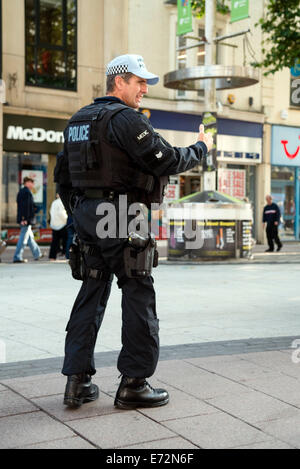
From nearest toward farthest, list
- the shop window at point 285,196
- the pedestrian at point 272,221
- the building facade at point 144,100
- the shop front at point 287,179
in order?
the building facade at point 144,100 < the pedestrian at point 272,221 < the shop front at point 287,179 < the shop window at point 285,196

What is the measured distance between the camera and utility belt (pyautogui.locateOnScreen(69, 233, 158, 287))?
3.67 meters

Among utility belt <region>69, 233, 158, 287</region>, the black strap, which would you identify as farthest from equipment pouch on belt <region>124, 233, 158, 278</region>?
the black strap

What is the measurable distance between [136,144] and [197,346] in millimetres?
2452

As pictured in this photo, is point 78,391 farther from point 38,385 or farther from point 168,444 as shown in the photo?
point 168,444

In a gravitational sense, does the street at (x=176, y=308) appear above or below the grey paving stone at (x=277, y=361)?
below

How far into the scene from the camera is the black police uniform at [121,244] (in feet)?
12.1

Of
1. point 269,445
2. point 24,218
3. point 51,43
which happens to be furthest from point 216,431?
point 51,43

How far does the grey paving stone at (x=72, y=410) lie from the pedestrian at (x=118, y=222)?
48mm

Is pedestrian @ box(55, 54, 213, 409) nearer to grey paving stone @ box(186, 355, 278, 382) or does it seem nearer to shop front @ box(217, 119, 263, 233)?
grey paving stone @ box(186, 355, 278, 382)

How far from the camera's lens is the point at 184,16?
19.7 metres

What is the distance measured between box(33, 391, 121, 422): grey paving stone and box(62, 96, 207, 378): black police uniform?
200mm

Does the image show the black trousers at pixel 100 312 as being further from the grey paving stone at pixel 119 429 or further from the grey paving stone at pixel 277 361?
the grey paving stone at pixel 277 361

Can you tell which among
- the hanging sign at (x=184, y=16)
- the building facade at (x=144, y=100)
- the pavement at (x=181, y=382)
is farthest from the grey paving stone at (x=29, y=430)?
the hanging sign at (x=184, y=16)

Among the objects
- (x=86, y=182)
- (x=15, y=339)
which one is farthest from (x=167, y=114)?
(x=86, y=182)
